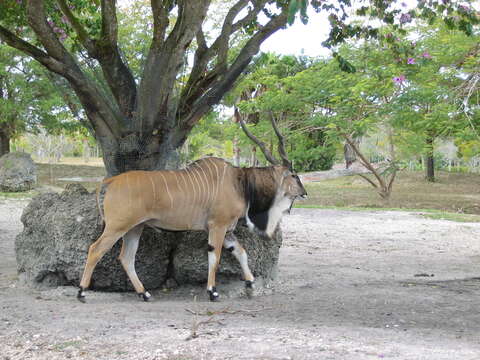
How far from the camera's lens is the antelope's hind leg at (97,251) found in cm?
444

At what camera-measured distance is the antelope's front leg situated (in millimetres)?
4707

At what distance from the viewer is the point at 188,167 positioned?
4961 mm

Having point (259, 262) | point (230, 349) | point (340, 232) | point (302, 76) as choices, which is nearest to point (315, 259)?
point (259, 262)

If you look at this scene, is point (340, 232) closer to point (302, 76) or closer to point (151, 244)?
point (151, 244)

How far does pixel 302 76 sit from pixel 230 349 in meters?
13.5

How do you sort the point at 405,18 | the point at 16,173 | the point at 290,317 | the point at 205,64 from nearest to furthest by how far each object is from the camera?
the point at 290,317, the point at 205,64, the point at 405,18, the point at 16,173

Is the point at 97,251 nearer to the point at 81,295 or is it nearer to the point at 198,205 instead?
the point at 81,295

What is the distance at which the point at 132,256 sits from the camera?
473 centimetres

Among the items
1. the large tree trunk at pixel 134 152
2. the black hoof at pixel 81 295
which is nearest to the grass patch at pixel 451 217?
the large tree trunk at pixel 134 152

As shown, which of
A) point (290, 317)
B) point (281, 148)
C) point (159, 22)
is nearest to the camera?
point (290, 317)

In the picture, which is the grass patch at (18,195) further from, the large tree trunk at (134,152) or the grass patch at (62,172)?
the large tree trunk at (134,152)

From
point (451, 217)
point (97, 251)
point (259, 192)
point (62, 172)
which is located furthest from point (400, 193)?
point (97, 251)

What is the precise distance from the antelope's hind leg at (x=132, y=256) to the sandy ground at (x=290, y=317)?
0.36ft

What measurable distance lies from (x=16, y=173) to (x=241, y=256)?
45.9 feet
